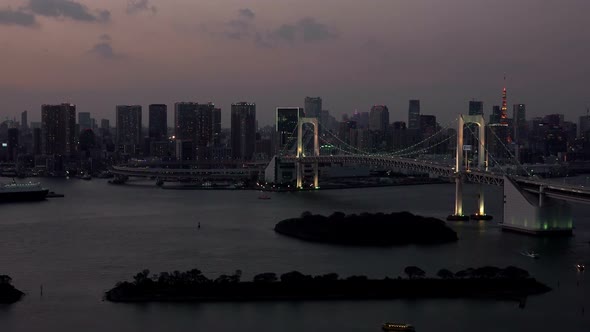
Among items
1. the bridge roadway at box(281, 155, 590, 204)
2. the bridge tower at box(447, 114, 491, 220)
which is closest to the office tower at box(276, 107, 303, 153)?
the bridge roadway at box(281, 155, 590, 204)

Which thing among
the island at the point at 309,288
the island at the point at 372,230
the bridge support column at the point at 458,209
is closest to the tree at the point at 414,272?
the island at the point at 309,288

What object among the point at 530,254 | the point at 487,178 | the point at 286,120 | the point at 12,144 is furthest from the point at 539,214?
the point at 12,144

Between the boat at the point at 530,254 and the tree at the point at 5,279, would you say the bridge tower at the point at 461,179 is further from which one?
the tree at the point at 5,279

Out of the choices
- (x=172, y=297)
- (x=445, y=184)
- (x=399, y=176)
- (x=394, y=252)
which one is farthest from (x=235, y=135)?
(x=172, y=297)

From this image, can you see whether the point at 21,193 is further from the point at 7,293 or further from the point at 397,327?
the point at 397,327

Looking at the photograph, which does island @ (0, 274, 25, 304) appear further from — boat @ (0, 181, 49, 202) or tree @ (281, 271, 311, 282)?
boat @ (0, 181, 49, 202)
